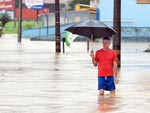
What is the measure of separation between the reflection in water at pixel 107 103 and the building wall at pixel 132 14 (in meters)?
53.1

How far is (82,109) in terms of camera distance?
1310 cm

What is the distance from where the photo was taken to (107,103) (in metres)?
14.2

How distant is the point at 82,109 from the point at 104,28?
11.5 ft

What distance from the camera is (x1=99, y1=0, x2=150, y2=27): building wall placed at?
68625 millimetres

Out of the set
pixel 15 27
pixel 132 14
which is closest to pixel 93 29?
pixel 132 14

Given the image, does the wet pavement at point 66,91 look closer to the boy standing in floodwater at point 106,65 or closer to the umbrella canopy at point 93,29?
the boy standing in floodwater at point 106,65

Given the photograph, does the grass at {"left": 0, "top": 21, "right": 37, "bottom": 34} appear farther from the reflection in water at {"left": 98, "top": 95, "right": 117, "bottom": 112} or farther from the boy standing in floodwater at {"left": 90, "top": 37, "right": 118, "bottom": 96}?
the reflection in water at {"left": 98, "top": 95, "right": 117, "bottom": 112}

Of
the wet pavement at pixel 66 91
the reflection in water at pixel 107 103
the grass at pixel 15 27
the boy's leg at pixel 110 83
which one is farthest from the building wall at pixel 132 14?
the reflection in water at pixel 107 103

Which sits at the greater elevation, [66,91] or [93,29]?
[93,29]

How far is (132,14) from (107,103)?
55.0 meters

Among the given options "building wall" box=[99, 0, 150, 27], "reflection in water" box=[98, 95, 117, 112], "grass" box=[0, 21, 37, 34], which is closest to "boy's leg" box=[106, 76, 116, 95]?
"reflection in water" box=[98, 95, 117, 112]

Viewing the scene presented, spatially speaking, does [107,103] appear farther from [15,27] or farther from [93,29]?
[15,27]

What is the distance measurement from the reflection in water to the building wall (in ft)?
174

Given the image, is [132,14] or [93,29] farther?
[132,14]
